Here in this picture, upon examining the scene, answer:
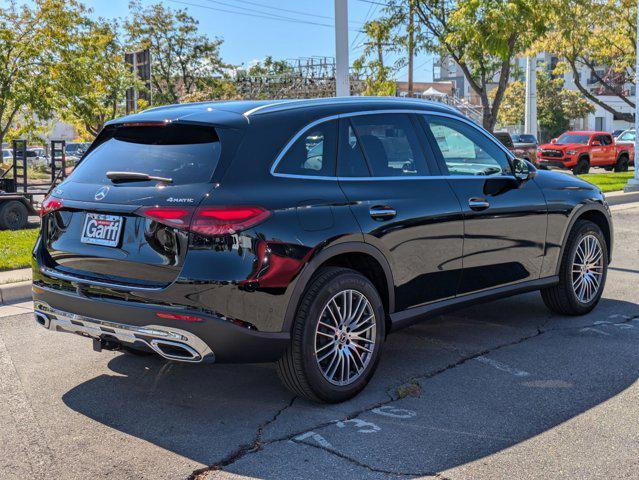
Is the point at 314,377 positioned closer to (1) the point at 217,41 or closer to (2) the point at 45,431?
(2) the point at 45,431

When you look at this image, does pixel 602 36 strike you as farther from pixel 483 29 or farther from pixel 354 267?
pixel 354 267

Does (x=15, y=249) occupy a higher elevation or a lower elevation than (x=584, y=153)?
lower

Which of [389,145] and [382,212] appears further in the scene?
[389,145]

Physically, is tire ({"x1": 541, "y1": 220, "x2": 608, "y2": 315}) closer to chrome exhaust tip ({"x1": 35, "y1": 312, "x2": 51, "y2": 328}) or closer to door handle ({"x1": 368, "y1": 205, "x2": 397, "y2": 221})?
door handle ({"x1": 368, "y1": 205, "x2": 397, "y2": 221})

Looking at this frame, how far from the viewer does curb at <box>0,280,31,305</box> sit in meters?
7.93

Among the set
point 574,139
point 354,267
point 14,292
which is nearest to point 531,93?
point 574,139

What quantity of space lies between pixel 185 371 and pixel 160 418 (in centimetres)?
89

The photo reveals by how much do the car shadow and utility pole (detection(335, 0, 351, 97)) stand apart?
7135 millimetres

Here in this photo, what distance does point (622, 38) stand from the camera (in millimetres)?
34938

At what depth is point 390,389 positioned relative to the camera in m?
5.04

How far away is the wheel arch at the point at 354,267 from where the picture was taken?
4.40 m

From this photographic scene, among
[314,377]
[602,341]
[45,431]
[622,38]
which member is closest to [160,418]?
[45,431]

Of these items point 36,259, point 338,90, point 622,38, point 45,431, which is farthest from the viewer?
point 622,38

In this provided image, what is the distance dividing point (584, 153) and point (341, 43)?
21580mm
